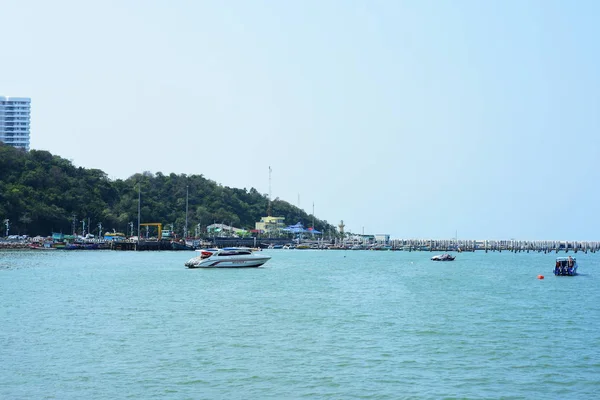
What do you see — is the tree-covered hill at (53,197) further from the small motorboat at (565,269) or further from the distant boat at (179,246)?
the small motorboat at (565,269)

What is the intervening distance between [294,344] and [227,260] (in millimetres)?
58078

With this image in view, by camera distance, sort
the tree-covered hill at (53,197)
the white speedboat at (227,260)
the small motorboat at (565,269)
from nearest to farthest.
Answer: the small motorboat at (565,269) → the white speedboat at (227,260) → the tree-covered hill at (53,197)

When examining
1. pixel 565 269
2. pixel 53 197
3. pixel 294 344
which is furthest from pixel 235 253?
pixel 53 197

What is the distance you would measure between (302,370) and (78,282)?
42809 mm

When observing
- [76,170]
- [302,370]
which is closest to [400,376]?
[302,370]

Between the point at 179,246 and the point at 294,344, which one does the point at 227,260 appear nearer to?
the point at 294,344

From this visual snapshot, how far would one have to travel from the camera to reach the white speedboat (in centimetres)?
8769

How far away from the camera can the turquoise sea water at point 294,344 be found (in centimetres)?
2298

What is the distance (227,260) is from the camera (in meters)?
88.1

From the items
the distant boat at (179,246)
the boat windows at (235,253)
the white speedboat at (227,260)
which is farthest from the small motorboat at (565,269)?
the distant boat at (179,246)

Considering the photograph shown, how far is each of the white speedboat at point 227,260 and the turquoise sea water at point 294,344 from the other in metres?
30.0

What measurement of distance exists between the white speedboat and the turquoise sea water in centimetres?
2995

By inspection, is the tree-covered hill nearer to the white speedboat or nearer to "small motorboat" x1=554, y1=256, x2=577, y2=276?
the white speedboat

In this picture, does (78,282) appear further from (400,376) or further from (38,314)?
(400,376)
